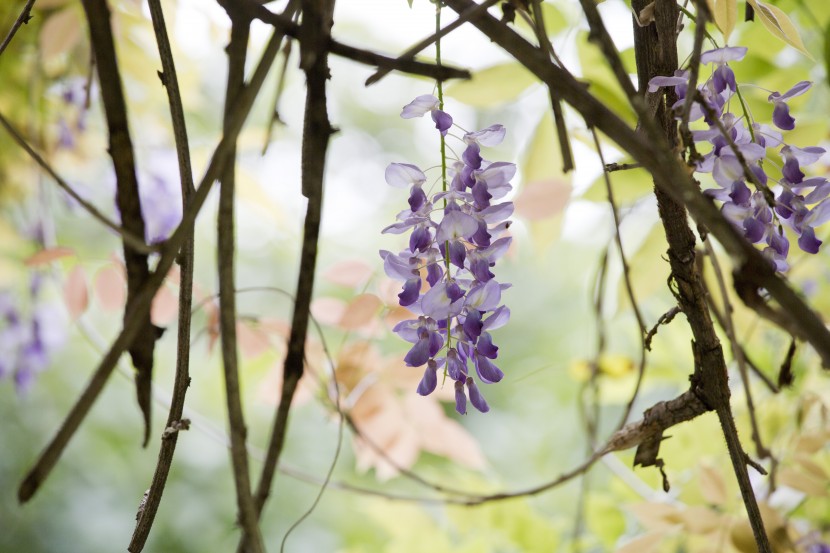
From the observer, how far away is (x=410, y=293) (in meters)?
0.34

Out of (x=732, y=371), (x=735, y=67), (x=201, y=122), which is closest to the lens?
(x=735, y=67)

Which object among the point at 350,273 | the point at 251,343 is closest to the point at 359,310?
the point at 350,273

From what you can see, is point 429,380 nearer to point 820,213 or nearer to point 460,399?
point 460,399

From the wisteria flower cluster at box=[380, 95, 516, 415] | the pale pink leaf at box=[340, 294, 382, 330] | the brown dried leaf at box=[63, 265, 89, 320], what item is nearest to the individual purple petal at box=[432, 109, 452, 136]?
the wisteria flower cluster at box=[380, 95, 516, 415]

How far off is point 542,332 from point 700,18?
2.68 m

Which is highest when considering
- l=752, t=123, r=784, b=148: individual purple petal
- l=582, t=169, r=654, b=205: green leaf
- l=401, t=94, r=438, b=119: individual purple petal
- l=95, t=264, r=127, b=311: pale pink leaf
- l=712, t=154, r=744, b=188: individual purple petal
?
l=95, t=264, r=127, b=311: pale pink leaf

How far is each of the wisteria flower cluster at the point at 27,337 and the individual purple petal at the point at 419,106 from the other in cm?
87

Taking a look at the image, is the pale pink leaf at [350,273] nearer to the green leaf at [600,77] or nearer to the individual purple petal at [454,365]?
the green leaf at [600,77]

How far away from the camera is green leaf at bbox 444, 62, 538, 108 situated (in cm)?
59

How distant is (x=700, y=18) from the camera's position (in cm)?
24

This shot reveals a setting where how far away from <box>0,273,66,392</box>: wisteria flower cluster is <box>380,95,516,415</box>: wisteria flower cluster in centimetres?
85

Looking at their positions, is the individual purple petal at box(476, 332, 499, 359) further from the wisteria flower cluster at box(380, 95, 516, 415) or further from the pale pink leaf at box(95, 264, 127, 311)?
the pale pink leaf at box(95, 264, 127, 311)

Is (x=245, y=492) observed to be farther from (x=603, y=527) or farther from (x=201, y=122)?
(x=201, y=122)

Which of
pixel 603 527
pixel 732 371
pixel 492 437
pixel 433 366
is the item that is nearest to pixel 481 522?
pixel 603 527
